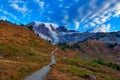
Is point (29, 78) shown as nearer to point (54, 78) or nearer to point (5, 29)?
point (54, 78)

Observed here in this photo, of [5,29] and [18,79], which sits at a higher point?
[5,29]

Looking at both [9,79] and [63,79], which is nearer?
[9,79]

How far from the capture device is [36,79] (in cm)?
5138

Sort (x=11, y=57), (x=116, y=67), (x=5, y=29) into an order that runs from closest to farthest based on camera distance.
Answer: (x=11, y=57), (x=116, y=67), (x=5, y=29)

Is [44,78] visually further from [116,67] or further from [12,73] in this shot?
[116,67]

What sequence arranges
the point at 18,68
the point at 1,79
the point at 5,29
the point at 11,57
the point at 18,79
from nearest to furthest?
the point at 1,79, the point at 18,79, the point at 18,68, the point at 11,57, the point at 5,29

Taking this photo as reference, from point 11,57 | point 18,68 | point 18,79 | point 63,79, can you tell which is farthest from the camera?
point 11,57

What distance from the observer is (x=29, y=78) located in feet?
172

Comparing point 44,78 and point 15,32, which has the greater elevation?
point 15,32

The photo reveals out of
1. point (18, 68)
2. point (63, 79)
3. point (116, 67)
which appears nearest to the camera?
point (63, 79)

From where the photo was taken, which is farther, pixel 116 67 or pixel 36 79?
pixel 116 67

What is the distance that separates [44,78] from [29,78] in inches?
141

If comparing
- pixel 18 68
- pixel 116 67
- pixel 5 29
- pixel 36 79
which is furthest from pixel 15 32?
pixel 36 79

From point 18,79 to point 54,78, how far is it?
8.40 meters
